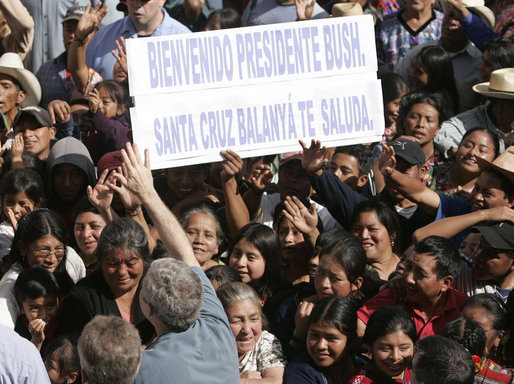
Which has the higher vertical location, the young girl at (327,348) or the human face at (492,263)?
the human face at (492,263)

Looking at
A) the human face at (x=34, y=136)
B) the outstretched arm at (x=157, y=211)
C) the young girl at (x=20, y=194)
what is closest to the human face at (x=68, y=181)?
the young girl at (x=20, y=194)

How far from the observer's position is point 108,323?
14.1 feet

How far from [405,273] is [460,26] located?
13.1 ft

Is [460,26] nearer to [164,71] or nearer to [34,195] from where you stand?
[164,71]

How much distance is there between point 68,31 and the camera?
32.3ft

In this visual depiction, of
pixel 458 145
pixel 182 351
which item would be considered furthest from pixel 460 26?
pixel 182 351

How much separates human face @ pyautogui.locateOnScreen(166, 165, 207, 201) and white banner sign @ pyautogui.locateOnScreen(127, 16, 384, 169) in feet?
3.30

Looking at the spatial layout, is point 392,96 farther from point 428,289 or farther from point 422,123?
point 428,289

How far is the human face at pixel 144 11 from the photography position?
9227 mm

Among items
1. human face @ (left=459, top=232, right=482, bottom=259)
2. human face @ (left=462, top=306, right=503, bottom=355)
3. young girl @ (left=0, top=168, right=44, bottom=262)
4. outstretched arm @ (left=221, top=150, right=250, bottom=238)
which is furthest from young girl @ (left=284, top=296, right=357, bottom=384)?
young girl @ (left=0, top=168, right=44, bottom=262)

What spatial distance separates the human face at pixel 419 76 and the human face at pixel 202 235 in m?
2.83

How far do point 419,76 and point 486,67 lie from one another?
1.96 feet

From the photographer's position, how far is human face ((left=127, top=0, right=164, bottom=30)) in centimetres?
923

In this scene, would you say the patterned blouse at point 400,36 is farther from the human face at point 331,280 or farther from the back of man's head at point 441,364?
the back of man's head at point 441,364
